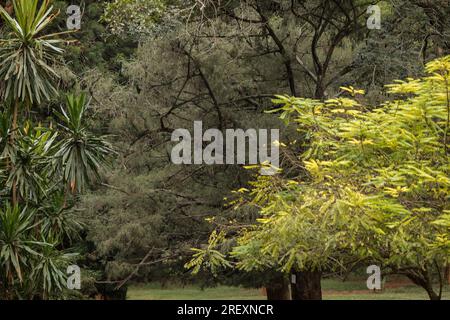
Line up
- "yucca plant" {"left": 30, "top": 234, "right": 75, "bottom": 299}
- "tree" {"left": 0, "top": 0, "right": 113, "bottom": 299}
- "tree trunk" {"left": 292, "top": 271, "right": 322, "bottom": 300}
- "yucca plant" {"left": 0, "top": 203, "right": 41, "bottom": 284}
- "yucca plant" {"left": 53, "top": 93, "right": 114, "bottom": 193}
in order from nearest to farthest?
1. "yucca plant" {"left": 0, "top": 203, "right": 41, "bottom": 284}
2. "tree" {"left": 0, "top": 0, "right": 113, "bottom": 299}
3. "yucca plant" {"left": 53, "top": 93, "right": 114, "bottom": 193}
4. "yucca plant" {"left": 30, "top": 234, "right": 75, "bottom": 299}
5. "tree trunk" {"left": 292, "top": 271, "right": 322, "bottom": 300}

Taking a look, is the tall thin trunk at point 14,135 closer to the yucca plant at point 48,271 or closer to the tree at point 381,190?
the yucca plant at point 48,271

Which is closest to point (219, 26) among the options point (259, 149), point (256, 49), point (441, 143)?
point (256, 49)

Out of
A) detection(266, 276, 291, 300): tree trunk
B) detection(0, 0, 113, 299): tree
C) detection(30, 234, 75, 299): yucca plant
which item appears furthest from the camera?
detection(266, 276, 291, 300): tree trunk

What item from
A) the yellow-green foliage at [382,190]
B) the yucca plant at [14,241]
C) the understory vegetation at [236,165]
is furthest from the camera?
the yucca plant at [14,241]

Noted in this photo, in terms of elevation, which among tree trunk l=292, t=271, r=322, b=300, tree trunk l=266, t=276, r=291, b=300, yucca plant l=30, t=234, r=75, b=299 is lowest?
tree trunk l=266, t=276, r=291, b=300

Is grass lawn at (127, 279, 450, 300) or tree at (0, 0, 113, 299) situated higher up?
tree at (0, 0, 113, 299)

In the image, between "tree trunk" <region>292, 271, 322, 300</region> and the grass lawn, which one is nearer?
"tree trunk" <region>292, 271, 322, 300</region>

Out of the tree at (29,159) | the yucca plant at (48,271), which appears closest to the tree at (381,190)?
the tree at (29,159)

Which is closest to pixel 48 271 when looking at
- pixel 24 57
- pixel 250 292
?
pixel 24 57

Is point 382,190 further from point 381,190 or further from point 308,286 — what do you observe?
point 308,286

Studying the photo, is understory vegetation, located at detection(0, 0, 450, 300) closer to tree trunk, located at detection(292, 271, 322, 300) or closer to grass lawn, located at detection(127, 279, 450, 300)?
tree trunk, located at detection(292, 271, 322, 300)

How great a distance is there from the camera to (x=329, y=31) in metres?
17.2

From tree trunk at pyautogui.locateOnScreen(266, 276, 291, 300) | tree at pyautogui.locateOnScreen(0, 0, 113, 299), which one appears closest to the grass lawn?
tree trunk at pyautogui.locateOnScreen(266, 276, 291, 300)
